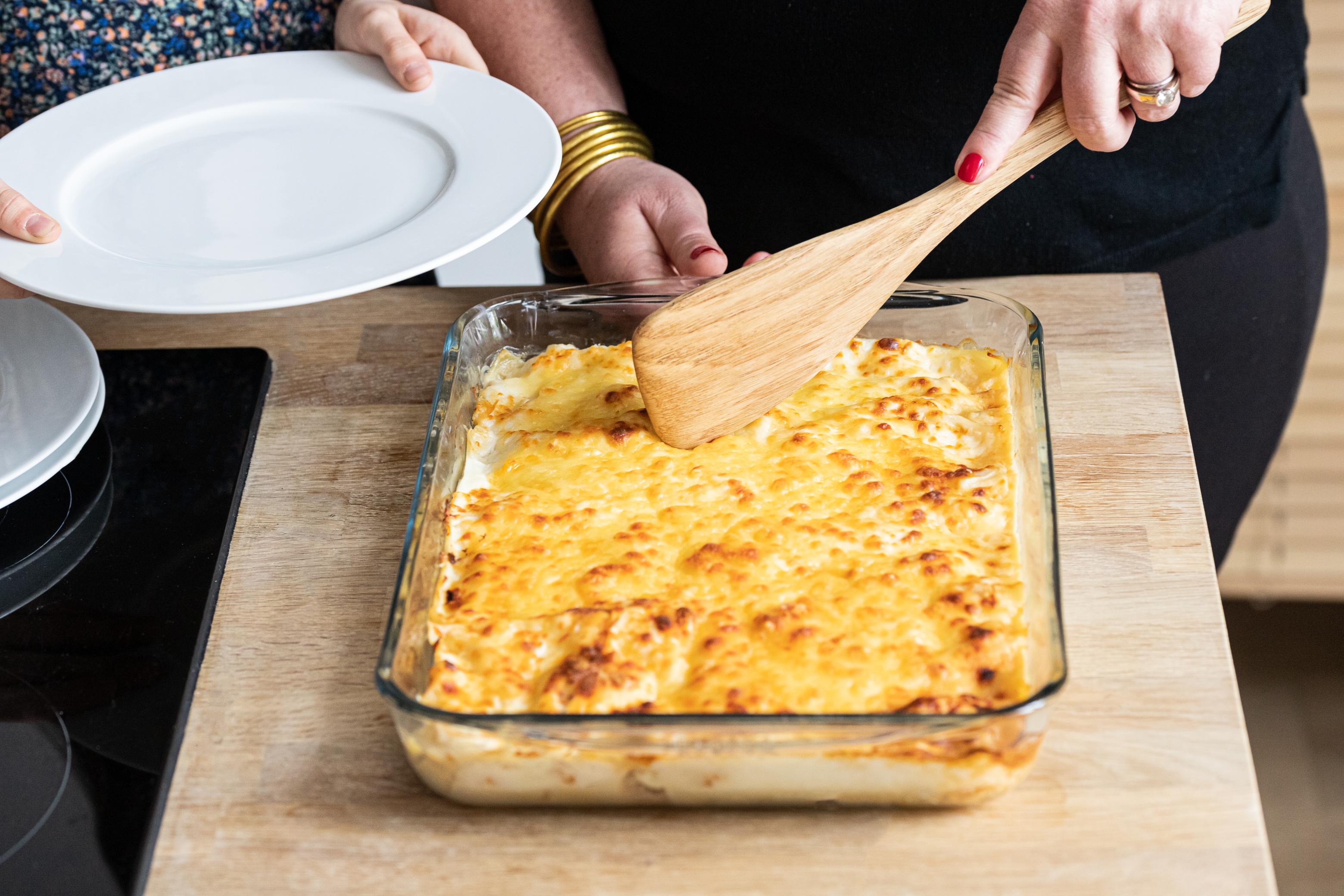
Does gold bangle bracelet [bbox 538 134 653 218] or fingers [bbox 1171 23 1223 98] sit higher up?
fingers [bbox 1171 23 1223 98]

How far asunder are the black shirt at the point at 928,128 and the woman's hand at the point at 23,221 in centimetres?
72

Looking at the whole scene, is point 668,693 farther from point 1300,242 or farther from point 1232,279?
point 1300,242

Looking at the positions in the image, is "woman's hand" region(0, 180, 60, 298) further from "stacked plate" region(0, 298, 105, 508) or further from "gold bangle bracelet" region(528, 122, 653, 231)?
"gold bangle bracelet" region(528, 122, 653, 231)

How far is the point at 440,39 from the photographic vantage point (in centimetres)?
133

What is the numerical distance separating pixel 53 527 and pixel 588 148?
73 centimetres

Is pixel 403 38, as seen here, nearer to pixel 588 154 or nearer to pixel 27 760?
pixel 588 154

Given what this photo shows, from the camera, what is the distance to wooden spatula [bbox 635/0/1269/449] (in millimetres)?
992

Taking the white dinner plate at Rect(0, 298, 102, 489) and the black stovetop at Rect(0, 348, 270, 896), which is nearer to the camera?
the black stovetop at Rect(0, 348, 270, 896)

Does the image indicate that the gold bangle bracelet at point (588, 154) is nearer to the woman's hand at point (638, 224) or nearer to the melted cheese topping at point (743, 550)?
the woman's hand at point (638, 224)

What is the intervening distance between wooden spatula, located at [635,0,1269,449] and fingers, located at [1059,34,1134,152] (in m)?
0.02

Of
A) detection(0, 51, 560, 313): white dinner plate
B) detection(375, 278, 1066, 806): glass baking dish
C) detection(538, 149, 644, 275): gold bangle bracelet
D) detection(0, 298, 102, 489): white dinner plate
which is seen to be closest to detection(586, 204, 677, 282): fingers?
detection(538, 149, 644, 275): gold bangle bracelet

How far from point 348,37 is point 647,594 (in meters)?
0.81

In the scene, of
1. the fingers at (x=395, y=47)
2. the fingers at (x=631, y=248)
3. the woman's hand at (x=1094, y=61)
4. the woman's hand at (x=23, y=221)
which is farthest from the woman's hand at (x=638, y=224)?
the woman's hand at (x=23, y=221)

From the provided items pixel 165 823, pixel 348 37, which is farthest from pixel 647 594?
pixel 348 37
